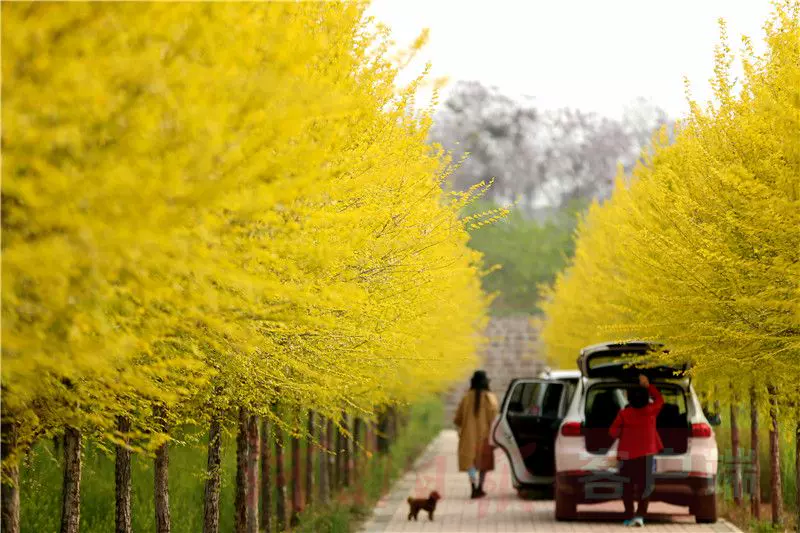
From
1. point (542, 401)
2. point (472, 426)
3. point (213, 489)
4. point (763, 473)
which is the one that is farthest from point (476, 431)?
point (213, 489)

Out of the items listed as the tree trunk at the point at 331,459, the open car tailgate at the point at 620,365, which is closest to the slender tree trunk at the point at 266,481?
the open car tailgate at the point at 620,365

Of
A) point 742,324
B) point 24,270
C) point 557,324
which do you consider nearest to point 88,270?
point 24,270

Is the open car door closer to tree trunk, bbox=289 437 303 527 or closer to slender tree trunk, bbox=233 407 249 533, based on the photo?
tree trunk, bbox=289 437 303 527

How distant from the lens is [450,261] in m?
11.9

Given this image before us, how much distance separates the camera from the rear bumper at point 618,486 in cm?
1548

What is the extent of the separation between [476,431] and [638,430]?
619 cm

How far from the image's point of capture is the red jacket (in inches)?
594

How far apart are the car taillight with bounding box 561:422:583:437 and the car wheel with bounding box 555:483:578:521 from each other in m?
0.75

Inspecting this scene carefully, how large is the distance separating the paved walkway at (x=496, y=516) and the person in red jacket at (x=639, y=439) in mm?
466

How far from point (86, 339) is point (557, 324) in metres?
30.6

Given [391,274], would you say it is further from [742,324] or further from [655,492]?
[655,492]

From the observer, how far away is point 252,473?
499 inches

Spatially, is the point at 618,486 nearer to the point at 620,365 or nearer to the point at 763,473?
the point at 620,365

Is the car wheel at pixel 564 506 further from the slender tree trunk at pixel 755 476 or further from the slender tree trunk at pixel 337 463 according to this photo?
the slender tree trunk at pixel 337 463
